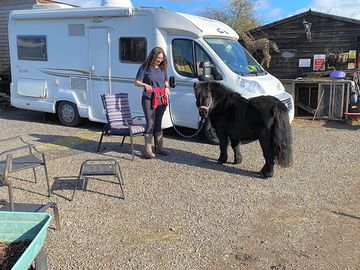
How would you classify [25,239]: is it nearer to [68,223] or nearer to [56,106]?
[68,223]

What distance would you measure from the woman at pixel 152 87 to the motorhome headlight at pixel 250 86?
5.47 feet

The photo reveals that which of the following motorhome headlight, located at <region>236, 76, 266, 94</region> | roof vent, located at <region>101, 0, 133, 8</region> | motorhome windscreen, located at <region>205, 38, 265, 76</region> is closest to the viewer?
motorhome headlight, located at <region>236, 76, 266, 94</region>

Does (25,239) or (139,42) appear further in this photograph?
(139,42)

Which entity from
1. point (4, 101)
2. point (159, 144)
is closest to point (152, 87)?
point (159, 144)

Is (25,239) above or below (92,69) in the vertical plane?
below

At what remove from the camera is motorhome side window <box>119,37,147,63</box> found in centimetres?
843

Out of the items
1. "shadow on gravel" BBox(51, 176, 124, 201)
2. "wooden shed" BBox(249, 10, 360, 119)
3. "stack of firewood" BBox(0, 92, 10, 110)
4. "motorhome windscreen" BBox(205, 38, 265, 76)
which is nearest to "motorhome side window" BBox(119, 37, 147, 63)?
"motorhome windscreen" BBox(205, 38, 265, 76)

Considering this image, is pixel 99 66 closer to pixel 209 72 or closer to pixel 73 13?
pixel 73 13

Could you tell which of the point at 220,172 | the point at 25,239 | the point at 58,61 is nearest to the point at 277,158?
the point at 220,172

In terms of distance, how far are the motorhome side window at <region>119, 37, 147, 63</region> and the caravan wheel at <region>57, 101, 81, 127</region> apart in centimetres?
186

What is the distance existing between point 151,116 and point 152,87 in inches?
18.7

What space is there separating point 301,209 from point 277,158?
3.49 ft

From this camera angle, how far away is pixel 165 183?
5.69 metres

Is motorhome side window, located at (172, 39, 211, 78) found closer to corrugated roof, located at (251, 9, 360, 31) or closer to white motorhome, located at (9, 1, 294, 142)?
white motorhome, located at (9, 1, 294, 142)
